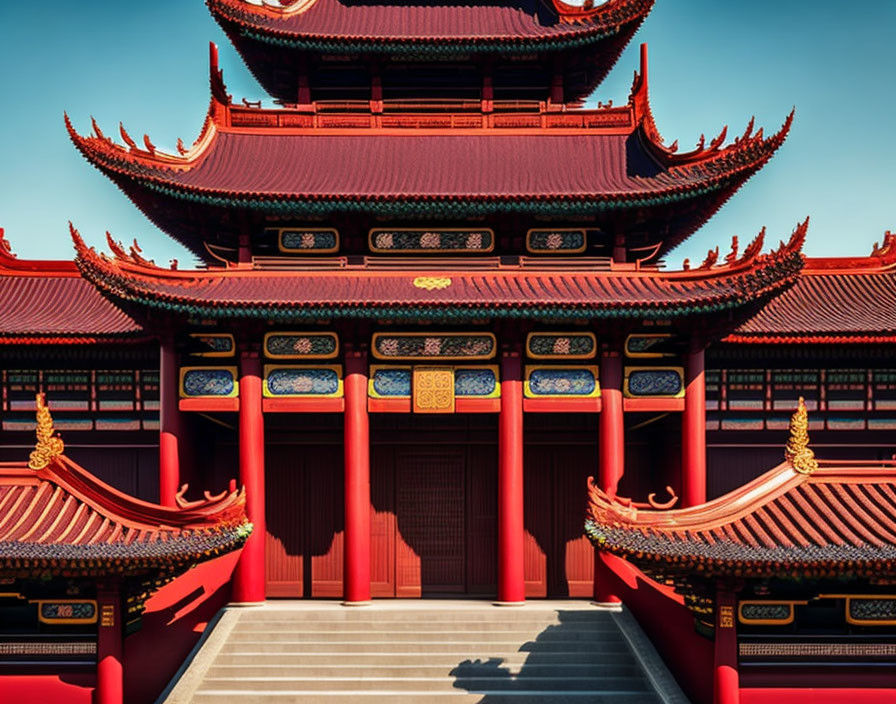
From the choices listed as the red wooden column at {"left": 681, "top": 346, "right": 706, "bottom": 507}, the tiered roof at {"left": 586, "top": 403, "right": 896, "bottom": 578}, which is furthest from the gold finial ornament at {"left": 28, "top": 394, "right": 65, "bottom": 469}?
the red wooden column at {"left": 681, "top": 346, "right": 706, "bottom": 507}

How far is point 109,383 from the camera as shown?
1992 centimetres

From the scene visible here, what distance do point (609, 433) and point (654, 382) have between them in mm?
1439

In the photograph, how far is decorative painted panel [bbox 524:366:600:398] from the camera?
1792cm

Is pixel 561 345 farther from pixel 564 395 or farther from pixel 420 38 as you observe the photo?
pixel 420 38

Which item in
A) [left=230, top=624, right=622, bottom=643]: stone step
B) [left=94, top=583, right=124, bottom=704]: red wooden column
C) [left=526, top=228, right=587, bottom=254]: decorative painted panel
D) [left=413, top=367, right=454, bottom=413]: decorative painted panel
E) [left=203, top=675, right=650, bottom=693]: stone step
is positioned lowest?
[left=203, top=675, right=650, bottom=693]: stone step

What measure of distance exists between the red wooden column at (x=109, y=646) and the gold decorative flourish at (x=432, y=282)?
8.22 meters

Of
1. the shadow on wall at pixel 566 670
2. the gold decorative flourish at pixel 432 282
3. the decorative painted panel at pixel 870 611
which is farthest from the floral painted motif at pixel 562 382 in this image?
the decorative painted panel at pixel 870 611

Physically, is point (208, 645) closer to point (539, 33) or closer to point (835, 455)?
point (835, 455)

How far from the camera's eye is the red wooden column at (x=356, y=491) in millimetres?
17438

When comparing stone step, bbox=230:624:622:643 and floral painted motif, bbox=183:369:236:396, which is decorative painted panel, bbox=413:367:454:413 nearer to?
floral painted motif, bbox=183:369:236:396

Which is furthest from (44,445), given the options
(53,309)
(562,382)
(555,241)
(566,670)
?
(555,241)

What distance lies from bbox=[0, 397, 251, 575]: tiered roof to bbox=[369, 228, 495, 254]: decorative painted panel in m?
7.25

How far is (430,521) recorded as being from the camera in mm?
19797

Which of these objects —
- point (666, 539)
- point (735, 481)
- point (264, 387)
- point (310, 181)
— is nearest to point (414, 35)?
point (310, 181)
